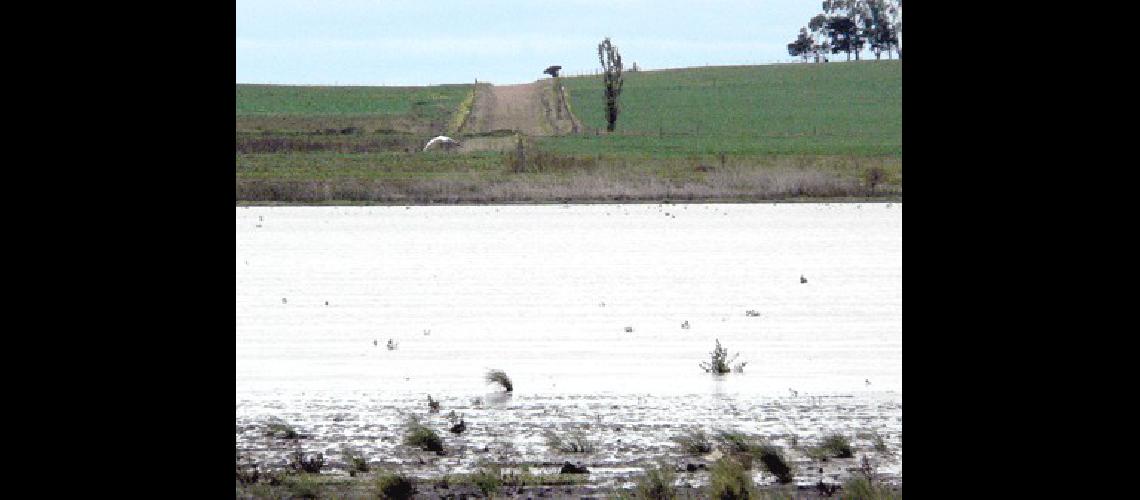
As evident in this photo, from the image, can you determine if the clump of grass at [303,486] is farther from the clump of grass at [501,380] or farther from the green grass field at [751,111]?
the green grass field at [751,111]

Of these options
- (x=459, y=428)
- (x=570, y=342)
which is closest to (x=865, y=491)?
(x=459, y=428)

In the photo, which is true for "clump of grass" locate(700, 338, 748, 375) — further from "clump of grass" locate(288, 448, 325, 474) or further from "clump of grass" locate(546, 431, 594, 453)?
"clump of grass" locate(288, 448, 325, 474)

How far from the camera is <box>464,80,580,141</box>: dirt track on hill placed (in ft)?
238

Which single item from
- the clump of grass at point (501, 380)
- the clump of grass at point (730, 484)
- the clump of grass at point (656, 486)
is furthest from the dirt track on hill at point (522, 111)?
the clump of grass at point (730, 484)

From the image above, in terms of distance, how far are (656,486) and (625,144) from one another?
184ft

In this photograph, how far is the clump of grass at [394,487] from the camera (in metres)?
6.28

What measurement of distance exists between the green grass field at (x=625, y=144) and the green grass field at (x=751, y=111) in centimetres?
11

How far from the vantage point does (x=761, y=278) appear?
17797 millimetres

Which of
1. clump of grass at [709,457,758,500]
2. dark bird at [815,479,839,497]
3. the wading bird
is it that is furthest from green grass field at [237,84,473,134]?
clump of grass at [709,457,758,500]

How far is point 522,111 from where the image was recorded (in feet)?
265
